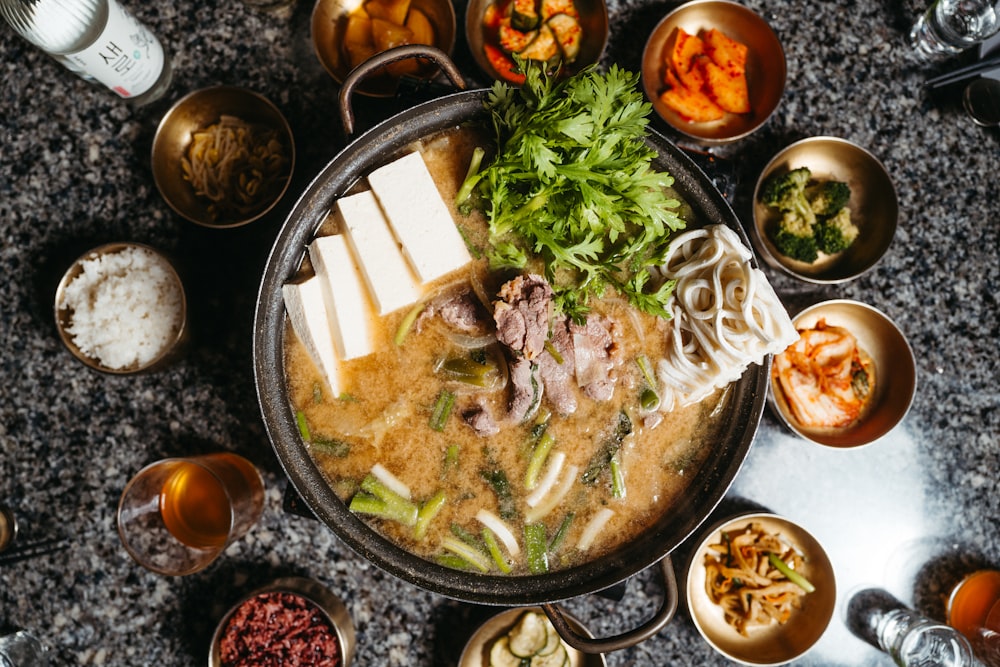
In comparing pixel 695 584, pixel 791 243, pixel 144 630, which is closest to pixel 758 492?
pixel 695 584

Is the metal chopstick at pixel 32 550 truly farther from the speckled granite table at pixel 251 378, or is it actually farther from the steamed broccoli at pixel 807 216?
the steamed broccoli at pixel 807 216

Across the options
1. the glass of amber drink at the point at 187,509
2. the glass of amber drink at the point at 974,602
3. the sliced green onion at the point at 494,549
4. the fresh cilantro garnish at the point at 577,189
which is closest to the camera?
the fresh cilantro garnish at the point at 577,189

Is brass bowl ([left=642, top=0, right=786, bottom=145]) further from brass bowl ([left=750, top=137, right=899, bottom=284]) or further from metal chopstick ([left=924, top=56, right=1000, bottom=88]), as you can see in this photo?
metal chopstick ([left=924, top=56, right=1000, bottom=88])

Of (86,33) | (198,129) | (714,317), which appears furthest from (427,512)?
(86,33)

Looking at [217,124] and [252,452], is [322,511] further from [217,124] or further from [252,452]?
[217,124]

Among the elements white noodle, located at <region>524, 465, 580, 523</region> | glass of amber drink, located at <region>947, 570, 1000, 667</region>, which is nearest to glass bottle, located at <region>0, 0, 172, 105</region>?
white noodle, located at <region>524, 465, 580, 523</region>

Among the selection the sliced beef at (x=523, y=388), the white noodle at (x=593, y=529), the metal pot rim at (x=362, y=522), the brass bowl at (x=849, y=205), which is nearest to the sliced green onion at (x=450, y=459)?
the sliced beef at (x=523, y=388)
